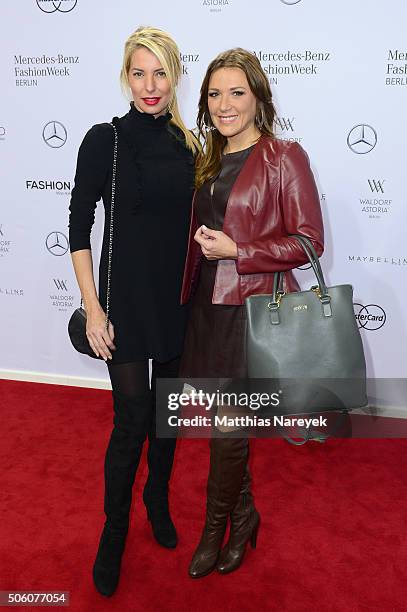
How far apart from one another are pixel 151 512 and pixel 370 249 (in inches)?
77.2

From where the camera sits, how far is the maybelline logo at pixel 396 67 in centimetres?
312

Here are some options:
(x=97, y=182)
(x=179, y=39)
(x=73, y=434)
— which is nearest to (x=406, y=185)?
(x=179, y=39)

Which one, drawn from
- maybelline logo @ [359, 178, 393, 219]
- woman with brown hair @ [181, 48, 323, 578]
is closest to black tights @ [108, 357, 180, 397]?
woman with brown hair @ [181, 48, 323, 578]

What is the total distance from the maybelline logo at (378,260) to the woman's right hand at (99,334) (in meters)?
1.93

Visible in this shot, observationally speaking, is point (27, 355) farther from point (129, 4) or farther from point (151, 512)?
point (129, 4)

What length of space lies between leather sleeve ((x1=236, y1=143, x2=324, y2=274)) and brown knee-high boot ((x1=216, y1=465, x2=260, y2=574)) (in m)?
0.91

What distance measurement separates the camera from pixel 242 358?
1.94m

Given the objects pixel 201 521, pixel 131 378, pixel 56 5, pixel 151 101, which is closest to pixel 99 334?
pixel 131 378

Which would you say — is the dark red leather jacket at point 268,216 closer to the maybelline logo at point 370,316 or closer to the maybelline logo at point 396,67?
the maybelline logo at point 396,67

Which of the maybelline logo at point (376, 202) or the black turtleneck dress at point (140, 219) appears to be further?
the maybelline logo at point (376, 202)

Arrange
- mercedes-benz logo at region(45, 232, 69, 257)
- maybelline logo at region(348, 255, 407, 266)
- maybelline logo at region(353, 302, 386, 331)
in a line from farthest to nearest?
mercedes-benz logo at region(45, 232, 69, 257), maybelline logo at region(353, 302, 386, 331), maybelline logo at region(348, 255, 407, 266)

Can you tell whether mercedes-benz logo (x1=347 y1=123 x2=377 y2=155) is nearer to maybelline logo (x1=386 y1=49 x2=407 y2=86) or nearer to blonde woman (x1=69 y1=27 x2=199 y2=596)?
maybelline logo (x1=386 y1=49 x2=407 y2=86)

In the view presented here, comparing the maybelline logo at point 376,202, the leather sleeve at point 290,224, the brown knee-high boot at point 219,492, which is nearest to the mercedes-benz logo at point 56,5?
the maybelline logo at point 376,202

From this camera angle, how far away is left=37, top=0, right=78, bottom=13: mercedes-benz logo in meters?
3.44
